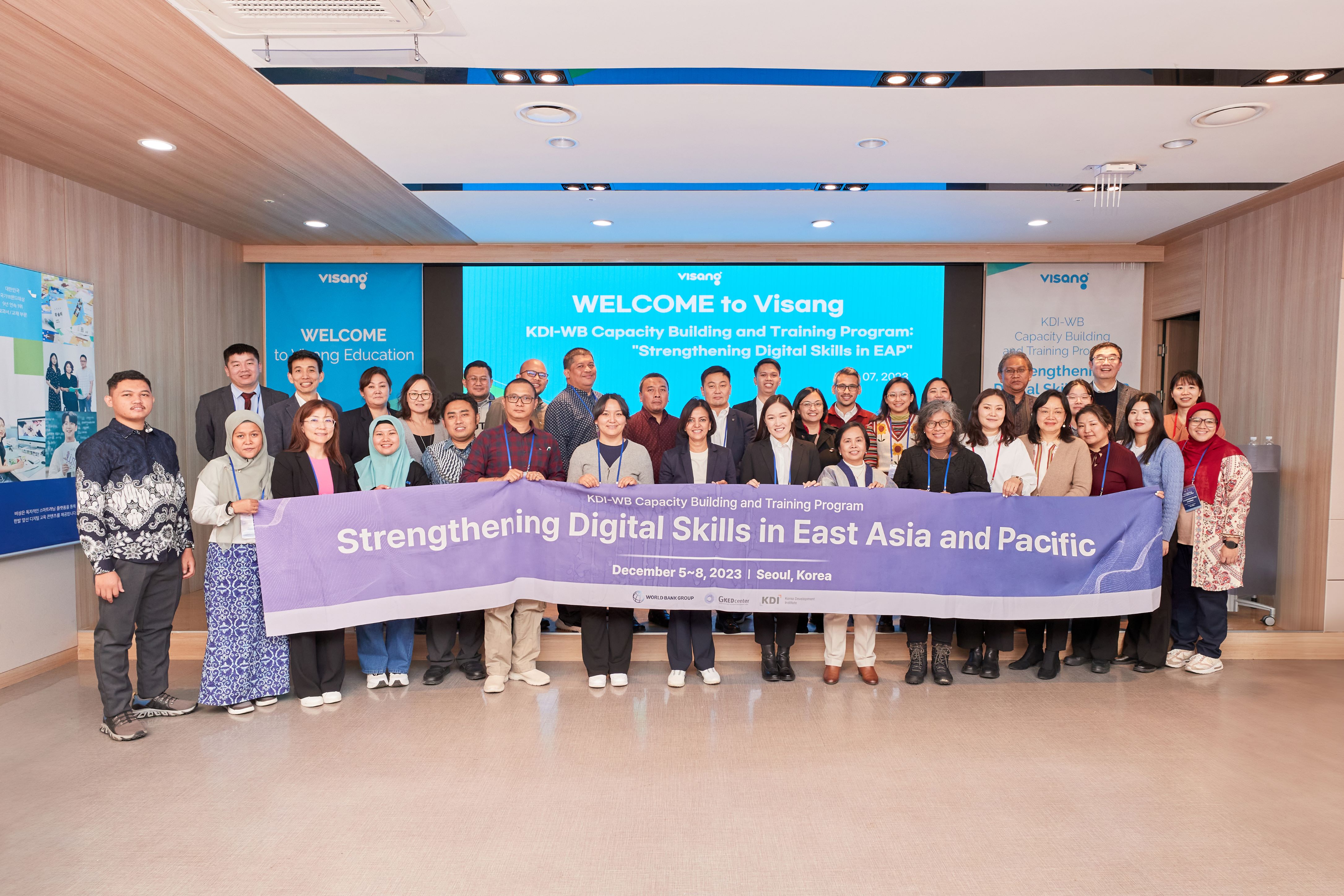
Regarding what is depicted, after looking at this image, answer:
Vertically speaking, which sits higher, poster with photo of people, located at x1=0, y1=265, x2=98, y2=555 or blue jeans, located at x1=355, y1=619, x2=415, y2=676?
poster with photo of people, located at x1=0, y1=265, x2=98, y2=555

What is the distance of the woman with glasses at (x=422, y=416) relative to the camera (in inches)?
165

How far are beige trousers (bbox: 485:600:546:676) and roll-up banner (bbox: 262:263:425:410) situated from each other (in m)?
3.43

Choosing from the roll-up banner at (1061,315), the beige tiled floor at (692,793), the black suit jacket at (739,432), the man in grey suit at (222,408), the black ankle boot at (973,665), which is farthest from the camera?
the roll-up banner at (1061,315)

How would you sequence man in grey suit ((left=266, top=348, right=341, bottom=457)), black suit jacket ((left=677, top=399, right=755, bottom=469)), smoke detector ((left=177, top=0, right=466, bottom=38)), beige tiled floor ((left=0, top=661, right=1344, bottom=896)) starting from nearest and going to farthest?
beige tiled floor ((left=0, top=661, right=1344, bottom=896)) → smoke detector ((left=177, top=0, right=466, bottom=38)) → man in grey suit ((left=266, top=348, right=341, bottom=457)) → black suit jacket ((left=677, top=399, right=755, bottom=469))

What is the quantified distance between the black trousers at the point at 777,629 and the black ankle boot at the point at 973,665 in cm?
101

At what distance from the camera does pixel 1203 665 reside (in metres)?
4.20

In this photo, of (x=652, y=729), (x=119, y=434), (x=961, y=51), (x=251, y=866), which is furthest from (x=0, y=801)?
(x=961, y=51)

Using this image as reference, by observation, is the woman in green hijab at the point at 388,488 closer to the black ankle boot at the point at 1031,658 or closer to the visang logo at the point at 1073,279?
the black ankle boot at the point at 1031,658

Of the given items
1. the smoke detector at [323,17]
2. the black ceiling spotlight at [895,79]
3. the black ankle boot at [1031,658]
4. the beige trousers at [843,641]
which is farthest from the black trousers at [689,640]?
the smoke detector at [323,17]

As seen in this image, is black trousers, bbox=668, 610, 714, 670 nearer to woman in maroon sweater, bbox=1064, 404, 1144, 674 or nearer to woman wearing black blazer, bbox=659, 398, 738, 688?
woman wearing black blazer, bbox=659, 398, 738, 688

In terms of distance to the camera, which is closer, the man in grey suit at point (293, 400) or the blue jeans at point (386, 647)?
the blue jeans at point (386, 647)

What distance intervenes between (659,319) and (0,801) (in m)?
5.11

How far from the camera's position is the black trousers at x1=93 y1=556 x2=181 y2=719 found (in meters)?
3.28

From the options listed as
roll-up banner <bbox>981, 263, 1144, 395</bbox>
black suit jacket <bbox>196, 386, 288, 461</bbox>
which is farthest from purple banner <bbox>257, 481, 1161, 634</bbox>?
roll-up banner <bbox>981, 263, 1144, 395</bbox>
